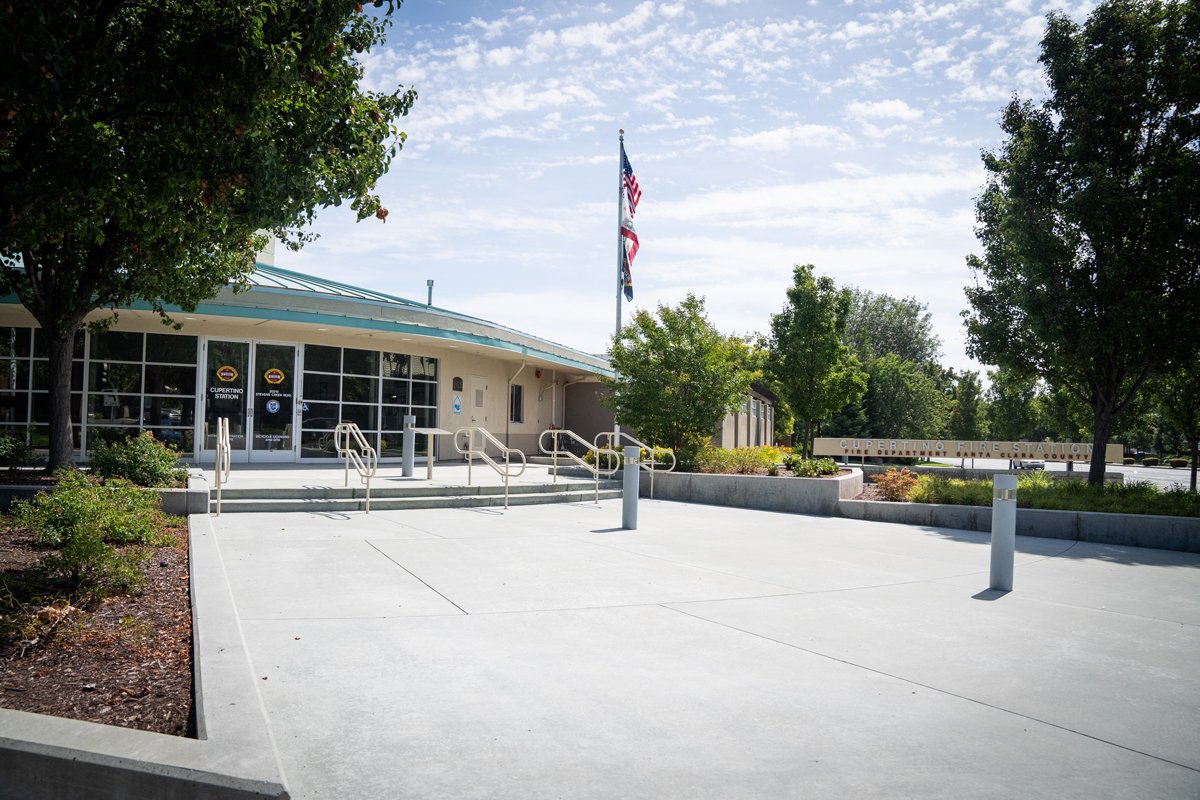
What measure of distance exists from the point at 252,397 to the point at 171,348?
192cm

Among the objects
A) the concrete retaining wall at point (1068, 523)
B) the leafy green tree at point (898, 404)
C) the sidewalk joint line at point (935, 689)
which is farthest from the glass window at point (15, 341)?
the leafy green tree at point (898, 404)

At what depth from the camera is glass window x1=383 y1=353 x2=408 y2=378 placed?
1905 cm

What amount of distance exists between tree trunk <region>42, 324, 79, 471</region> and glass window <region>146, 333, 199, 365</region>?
205 inches

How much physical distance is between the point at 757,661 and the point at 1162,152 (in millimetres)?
14116

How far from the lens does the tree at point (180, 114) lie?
5.23 metres

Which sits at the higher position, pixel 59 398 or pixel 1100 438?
pixel 59 398

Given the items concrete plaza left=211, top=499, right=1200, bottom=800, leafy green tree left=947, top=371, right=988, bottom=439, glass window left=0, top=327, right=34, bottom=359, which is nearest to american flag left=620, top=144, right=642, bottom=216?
concrete plaza left=211, top=499, right=1200, bottom=800

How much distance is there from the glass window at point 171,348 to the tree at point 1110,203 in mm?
16728

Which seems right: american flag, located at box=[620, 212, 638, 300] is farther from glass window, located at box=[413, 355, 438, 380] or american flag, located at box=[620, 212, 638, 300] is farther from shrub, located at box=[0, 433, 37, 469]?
shrub, located at box=[0, 433, 37, 469]

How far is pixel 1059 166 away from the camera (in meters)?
14.7

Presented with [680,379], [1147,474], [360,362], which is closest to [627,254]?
[680,379]

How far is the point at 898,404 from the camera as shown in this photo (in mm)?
47719

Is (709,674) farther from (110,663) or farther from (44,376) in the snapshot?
(44,376)

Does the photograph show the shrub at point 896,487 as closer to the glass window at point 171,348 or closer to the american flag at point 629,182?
the american flag at point 629,182
